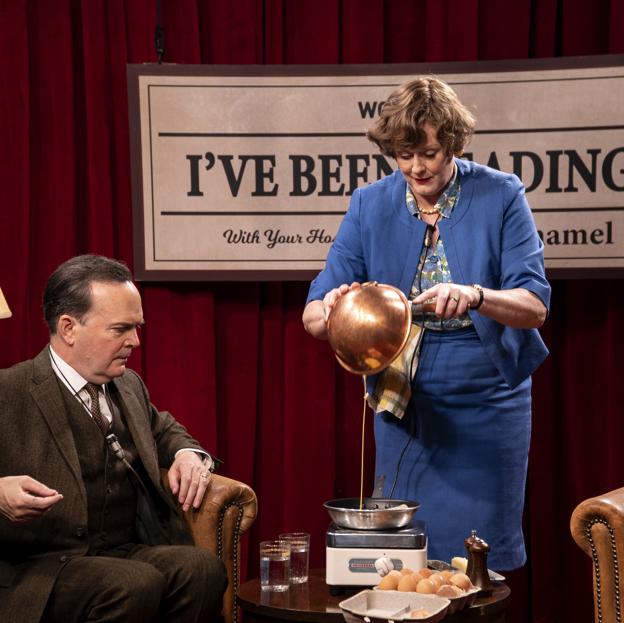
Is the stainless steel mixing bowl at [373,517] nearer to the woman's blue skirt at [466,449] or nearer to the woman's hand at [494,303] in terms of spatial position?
the woman's blue skirt at [466,449]

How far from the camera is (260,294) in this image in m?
3.94

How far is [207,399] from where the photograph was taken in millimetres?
3887

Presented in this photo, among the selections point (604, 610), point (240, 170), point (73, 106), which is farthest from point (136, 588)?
point (73, 106)

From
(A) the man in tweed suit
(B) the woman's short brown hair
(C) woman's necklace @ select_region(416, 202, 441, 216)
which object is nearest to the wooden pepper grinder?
(A) the man in tweed suit

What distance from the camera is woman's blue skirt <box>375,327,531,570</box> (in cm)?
268

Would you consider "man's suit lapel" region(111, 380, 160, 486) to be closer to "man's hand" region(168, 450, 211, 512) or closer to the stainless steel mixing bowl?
"man's hand" region(168, 450, 211, 512)

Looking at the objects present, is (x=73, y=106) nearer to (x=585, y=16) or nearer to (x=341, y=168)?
(x=341, y=168)

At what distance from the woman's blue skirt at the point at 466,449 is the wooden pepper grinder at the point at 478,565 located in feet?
0.99

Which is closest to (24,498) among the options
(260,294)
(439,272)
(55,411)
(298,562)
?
(55,411)

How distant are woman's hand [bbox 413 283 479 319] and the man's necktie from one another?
863mm

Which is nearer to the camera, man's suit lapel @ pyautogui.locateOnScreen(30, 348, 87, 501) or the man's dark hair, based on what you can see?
man's suit lapel @ pyautogui.locateOnScreen(30, 348, 87, 501)

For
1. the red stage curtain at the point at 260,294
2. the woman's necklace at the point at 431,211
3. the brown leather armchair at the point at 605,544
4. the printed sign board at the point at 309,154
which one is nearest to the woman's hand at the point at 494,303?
the woman's necklace at the point at 431,211

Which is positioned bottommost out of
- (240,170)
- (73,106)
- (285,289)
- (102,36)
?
(285,289)

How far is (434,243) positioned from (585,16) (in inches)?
59.7
